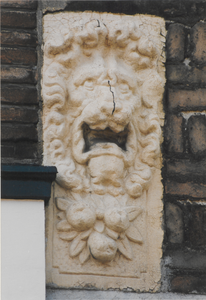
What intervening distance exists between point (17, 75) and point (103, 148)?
49 centimetres

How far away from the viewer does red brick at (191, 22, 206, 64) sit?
260cm

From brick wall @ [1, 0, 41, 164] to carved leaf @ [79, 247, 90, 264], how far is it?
411 millimetres

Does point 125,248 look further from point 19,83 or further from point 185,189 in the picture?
point 19,83

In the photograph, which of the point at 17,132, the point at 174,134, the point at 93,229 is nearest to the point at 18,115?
the point at 17,132

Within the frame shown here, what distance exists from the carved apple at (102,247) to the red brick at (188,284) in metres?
0.29

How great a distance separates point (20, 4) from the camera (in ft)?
8.36

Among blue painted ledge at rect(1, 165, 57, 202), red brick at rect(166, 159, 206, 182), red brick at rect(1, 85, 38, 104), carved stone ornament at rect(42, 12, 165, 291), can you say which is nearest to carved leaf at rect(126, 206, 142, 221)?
carved stone ornament at rect(42, 12, 165, 291)

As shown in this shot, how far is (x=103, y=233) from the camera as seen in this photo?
2.27 metres

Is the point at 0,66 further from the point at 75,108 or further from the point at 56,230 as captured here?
the point at 56,230

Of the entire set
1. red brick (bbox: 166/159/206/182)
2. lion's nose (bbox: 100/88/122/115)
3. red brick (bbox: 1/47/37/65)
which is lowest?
red brick (bbox: 166/159/206/182)

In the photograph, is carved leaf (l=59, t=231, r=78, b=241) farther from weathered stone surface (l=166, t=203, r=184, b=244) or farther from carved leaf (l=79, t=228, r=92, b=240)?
weathered stone surface (l=166, t=203, r=184, b=244)

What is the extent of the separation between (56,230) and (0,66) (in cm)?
75

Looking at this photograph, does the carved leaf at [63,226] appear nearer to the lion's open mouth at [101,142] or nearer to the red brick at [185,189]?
the lion's open mouth at [101,142]

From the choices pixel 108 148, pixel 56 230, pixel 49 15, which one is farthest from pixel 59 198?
pixel 49 15
